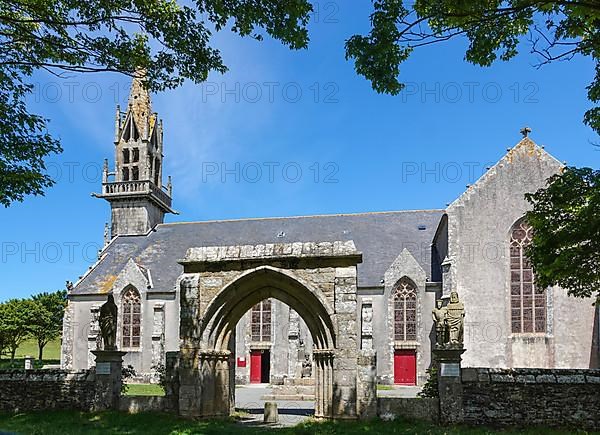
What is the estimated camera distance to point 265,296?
13.0 m

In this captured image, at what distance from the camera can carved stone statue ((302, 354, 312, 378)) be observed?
26.3 meters

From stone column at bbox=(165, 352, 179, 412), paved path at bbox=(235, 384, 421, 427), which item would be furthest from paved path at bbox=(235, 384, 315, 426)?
stone column at bbox=(165, 352, 179, 412)

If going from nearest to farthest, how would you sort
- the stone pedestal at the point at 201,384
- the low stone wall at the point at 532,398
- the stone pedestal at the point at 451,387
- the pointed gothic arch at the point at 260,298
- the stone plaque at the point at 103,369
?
the low stone wall at the point at 532,398, the stone pedestal at the point at 451,387, the pointed gothic arch at the point at 260,298, the stone pedestal at the point at 201,384, the stone plaque at the point at 103,369

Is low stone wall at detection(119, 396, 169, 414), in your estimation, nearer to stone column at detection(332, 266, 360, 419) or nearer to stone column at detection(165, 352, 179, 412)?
stone column at detection(165, 352, 179, 412)

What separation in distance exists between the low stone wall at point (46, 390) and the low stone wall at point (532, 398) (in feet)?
27.8

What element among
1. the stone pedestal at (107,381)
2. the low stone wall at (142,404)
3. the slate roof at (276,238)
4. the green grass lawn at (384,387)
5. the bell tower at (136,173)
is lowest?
the green grass lawn at (384,387)

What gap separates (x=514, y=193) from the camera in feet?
78.2

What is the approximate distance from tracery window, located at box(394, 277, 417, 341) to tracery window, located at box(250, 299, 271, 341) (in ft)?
22.0

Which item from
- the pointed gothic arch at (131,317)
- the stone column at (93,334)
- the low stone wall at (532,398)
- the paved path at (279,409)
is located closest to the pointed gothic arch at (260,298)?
the paved path at (279,409)

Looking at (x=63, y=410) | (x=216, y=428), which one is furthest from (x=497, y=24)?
(x=63, y=410)

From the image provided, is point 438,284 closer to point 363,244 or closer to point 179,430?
point 363,244

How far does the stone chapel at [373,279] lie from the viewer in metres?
22.8

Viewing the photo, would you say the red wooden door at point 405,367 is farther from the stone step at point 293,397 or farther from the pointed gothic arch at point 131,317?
the pointed gothic arch at point 131,317

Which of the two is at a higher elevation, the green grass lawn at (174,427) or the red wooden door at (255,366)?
the green grass lawn at (174,427)
